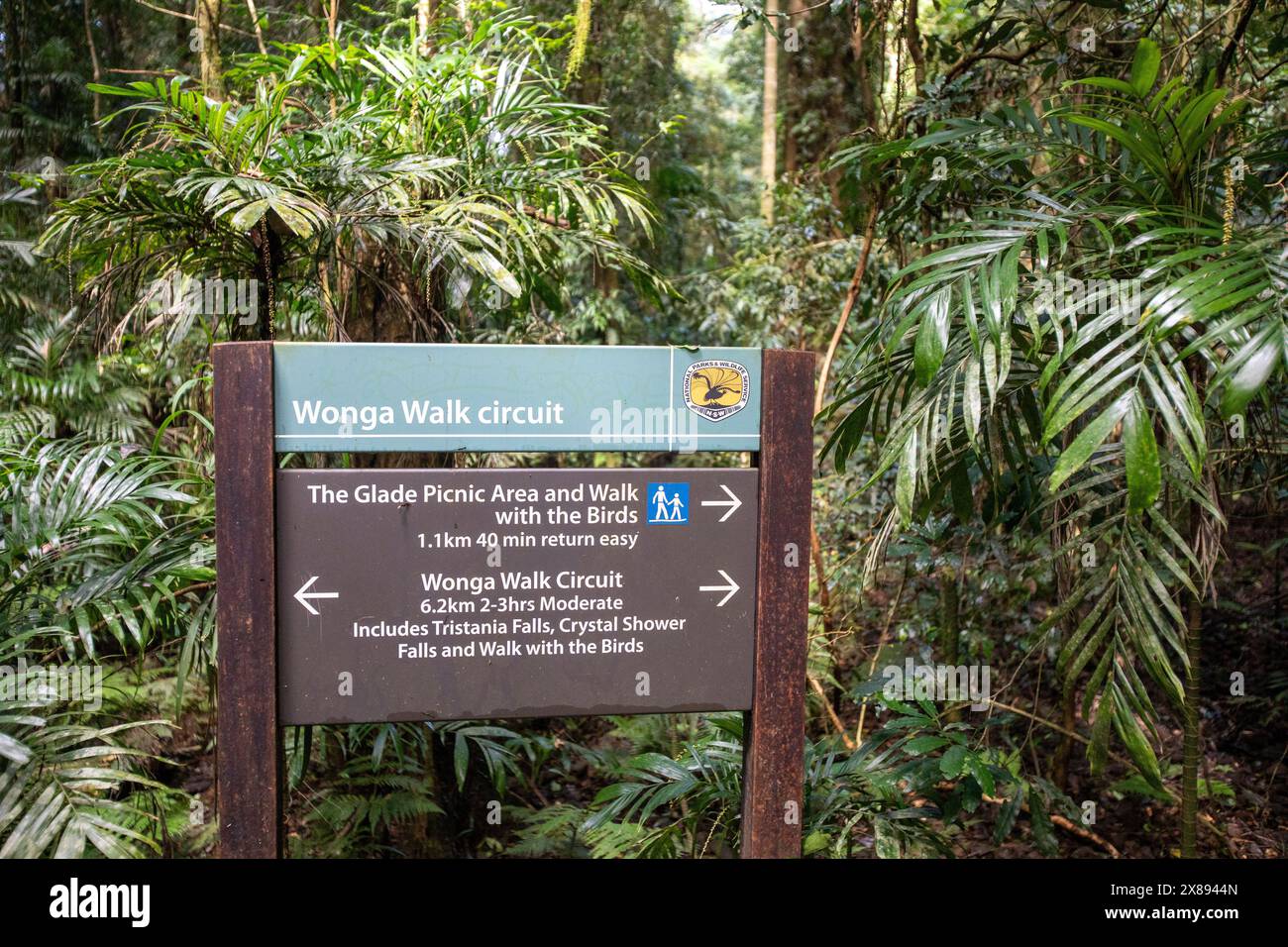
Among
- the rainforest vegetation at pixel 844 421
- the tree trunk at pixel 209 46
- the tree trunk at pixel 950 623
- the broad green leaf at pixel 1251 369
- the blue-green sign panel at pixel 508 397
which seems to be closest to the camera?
the broad green leaf at pixel 1251 369

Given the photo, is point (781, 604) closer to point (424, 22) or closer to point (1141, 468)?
point (1141, 468)

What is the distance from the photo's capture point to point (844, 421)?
281 centimetres

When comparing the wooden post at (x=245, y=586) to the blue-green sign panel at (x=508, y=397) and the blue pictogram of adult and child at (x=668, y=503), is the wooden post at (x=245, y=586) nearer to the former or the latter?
the blue-green sign panel at (x=508, y=397)

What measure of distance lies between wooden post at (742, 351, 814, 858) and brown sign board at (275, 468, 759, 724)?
0.04 meters

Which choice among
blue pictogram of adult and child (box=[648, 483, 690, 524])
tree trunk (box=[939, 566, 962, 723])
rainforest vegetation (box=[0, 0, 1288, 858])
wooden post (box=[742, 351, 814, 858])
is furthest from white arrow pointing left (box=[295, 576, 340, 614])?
tree trunk (box=[939, 566, 962, 723])

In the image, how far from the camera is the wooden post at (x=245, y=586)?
78.3 inches

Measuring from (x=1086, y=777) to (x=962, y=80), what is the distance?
3.28 meters

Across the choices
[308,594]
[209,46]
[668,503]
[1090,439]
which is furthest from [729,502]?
[209,46]

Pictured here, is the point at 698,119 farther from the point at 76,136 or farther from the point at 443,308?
the point at 443,308

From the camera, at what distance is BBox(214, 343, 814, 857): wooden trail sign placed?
201 cm

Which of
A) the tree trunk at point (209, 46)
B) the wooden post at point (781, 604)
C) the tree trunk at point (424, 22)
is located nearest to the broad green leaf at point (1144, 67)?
Answer: the wooden post at point (781, 604)

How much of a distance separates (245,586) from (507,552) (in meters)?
0.57

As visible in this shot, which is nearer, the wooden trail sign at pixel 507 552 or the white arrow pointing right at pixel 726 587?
the wooden trail sign at pixel 507 552
